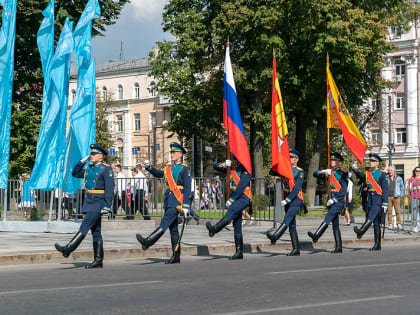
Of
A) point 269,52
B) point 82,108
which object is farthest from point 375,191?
point 269,52

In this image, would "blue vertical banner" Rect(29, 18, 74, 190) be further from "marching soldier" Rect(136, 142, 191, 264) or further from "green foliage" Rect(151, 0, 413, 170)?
"green foliage" Rect(151, 0, 413, 170)

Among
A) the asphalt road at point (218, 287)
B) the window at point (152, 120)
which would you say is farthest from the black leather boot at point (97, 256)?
the window at point (152, 120)

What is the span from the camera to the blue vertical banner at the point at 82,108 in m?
19.4

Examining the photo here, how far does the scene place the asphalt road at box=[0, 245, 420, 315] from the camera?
823 cm

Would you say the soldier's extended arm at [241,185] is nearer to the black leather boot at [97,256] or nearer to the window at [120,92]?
the black leather boot at [97,256]

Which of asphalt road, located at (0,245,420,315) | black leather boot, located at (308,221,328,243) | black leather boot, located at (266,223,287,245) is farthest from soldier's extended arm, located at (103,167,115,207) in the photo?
black leather boot, located at (308,221,328,243)

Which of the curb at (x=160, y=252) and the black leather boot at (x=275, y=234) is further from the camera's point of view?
the black leather boot at (x=275, y=234)

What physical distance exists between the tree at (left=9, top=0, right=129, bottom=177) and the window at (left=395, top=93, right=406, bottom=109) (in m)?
40.1

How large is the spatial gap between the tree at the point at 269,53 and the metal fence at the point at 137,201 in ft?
50.6

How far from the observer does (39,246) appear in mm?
15469

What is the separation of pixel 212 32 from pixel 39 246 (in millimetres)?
25886

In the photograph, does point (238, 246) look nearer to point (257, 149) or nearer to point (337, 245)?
point (337, 245)

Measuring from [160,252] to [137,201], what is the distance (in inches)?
303

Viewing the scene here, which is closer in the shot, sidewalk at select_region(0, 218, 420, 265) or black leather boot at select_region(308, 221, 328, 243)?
sidewalk at select_region(0, 218, 420, 265)
